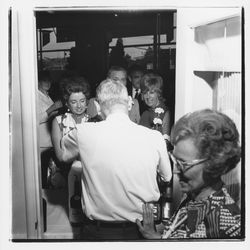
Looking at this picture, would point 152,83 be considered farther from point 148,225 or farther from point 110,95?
point 148,225

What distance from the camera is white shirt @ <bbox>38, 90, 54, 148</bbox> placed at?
129 inches

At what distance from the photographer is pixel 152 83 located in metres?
3.25

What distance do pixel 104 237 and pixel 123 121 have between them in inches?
30.7

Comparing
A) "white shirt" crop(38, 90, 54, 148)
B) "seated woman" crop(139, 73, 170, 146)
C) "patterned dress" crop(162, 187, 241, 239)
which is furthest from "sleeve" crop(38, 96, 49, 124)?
"patterned dress" crop(162, 187, 241, 239)

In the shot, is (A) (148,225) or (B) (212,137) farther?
(A) (148,225)

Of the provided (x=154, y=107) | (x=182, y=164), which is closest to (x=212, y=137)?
(x=182, y=164)

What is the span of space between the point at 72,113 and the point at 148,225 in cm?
89

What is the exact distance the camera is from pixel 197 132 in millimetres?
3211

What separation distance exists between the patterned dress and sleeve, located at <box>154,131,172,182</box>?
0.20 meters

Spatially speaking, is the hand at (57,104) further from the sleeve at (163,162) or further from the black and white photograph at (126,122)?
the sleeve at (163,162)

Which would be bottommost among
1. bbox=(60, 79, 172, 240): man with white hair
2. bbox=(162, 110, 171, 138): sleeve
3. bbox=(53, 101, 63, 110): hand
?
bbox=(60, 79, 172, 240): man with white hair

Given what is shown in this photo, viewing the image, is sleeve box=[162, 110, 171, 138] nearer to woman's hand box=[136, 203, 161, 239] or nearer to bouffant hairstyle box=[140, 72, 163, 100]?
bouffant hairstyle box=[140, 72, 163, 100]

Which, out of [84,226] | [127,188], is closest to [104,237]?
[84,226]
